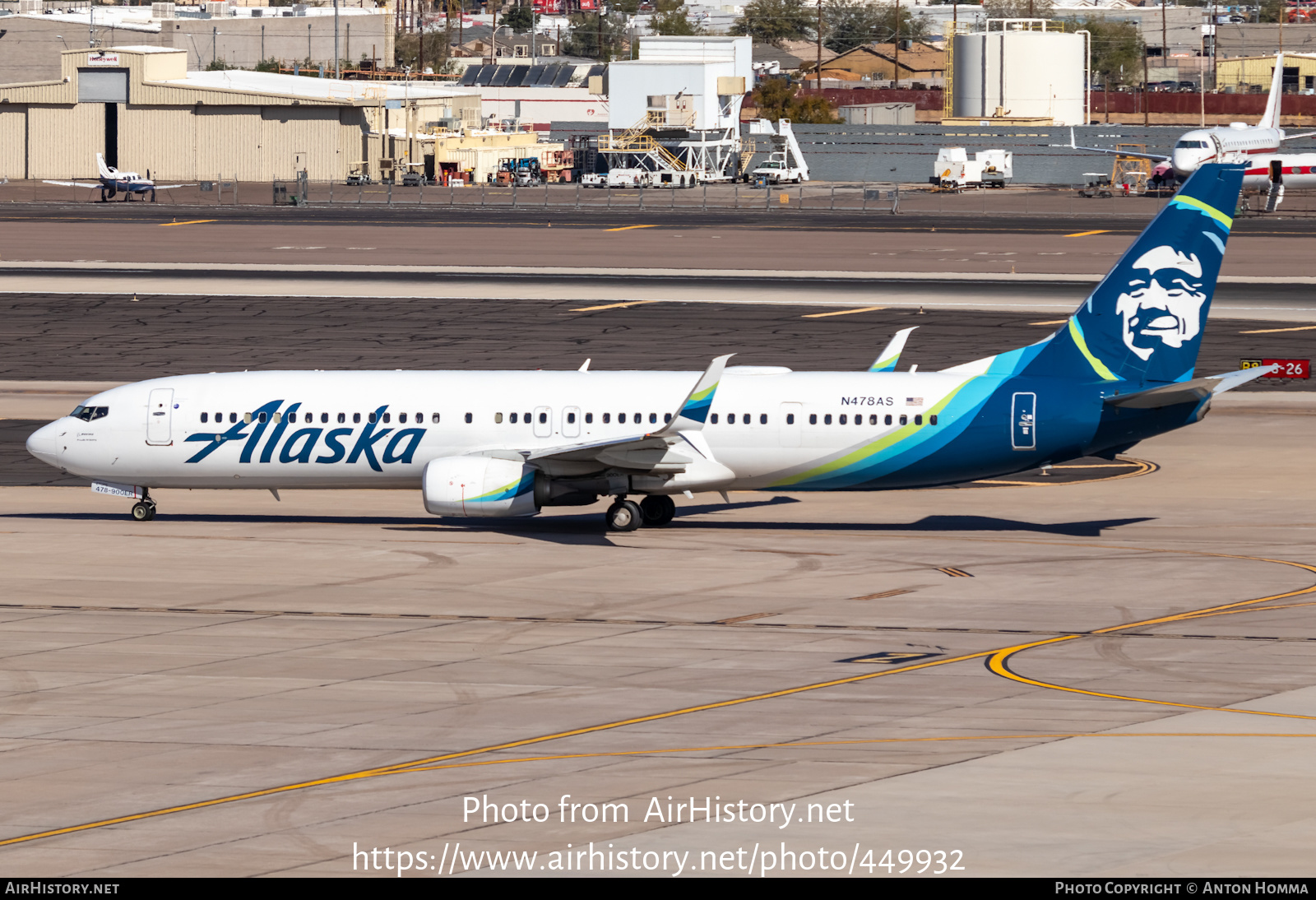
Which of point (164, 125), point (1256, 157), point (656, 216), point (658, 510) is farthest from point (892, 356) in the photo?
point (164, 125)

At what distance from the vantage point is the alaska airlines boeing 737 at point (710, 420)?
1695 inches

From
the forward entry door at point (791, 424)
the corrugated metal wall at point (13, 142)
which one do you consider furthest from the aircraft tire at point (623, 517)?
the corrugated metal wall at point (13, 142)

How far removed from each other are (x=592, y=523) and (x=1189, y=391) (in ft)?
51.3

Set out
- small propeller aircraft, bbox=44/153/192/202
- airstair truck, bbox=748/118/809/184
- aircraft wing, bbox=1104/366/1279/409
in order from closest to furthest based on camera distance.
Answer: aircraft wing, bbox=1104/366/1279/409 → small propeller aircraft, bbox=44/153/192/202 → airstair truck, bbox=748/118/809/184

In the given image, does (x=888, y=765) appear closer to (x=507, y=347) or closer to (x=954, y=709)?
(x=954, y=709)

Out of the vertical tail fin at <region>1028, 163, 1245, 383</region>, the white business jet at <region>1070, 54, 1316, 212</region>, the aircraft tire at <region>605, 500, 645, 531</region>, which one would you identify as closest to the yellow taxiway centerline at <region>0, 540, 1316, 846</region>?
the vertical tail fin at <region>1028, 163, 1245, 383</region>

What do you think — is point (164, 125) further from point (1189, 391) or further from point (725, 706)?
point (725, 706)

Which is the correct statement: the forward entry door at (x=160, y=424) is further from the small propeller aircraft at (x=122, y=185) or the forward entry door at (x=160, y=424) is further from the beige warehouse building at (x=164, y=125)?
the beige warehouse building at (x=164, y=125)

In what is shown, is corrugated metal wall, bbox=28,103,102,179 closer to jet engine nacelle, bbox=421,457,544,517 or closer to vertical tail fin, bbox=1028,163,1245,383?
jet engine nacelle, bbox=421,457,544,517

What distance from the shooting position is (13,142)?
19788 cm

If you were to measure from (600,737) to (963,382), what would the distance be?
20.2 metres

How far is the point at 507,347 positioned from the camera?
3054 inches

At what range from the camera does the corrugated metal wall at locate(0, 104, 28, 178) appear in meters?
196

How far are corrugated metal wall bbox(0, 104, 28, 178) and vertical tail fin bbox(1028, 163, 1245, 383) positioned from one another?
175 meters
